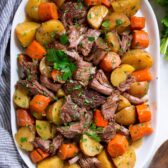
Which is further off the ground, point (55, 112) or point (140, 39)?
point (140, 39)

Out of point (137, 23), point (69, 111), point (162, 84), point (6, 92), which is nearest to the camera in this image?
point (69, 111)

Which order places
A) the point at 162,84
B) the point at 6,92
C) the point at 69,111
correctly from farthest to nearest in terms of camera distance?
the point at 162,84
the point at 6,92
the point at 69,111

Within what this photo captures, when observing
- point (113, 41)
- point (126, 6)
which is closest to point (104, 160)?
point (113, 41)

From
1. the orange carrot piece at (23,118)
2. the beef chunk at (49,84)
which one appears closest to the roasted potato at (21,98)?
the orange carrot piece at (23,118)

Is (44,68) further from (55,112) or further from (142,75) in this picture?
(142,75)

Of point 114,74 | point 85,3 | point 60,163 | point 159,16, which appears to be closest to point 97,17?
point 85,3
